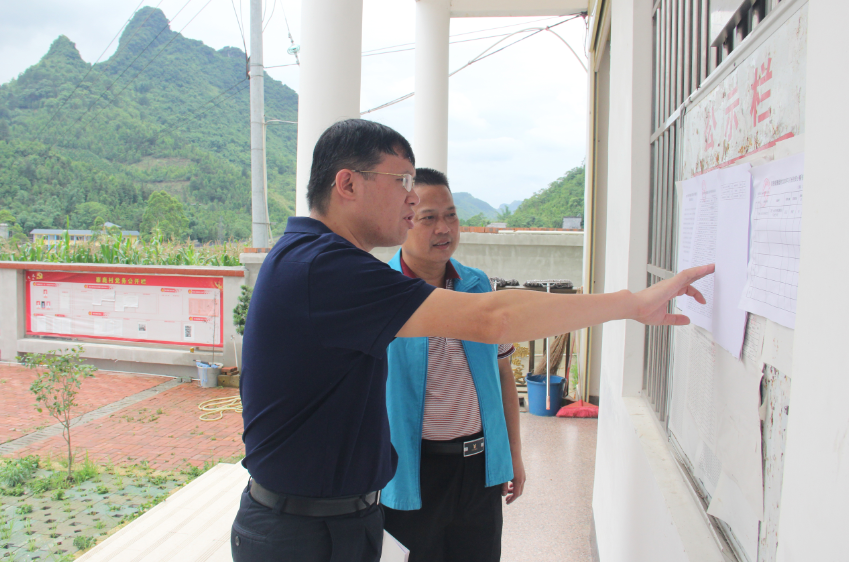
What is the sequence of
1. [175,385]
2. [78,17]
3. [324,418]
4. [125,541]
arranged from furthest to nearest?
[78,17] < [175,385] < [125,541] < [324,418]

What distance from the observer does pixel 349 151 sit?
1207mm

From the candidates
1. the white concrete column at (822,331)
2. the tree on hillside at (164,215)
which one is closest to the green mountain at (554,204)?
the white concrete column at (822,331)

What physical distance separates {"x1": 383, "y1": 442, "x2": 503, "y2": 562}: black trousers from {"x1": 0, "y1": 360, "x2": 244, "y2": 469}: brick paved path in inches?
157

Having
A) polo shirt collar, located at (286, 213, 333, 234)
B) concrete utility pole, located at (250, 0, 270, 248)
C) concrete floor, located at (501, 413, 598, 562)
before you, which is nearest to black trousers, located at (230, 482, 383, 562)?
polo shirt collar, located at (286, 213, 333, 234)

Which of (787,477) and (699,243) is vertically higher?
(699,243)

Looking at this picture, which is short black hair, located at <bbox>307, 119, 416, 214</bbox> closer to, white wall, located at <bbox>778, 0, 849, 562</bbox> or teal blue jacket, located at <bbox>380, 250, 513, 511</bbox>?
teal blue jacket, located at <bbox>380, 250, 513, 511</bbox>

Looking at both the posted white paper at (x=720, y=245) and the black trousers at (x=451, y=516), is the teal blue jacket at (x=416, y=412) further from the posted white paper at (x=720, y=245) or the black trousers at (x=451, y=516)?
the posted white paper at (x=720, y=245)

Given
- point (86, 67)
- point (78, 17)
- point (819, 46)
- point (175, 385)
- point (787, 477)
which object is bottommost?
point (175, 385)

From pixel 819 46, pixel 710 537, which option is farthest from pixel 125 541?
pixel 819 46

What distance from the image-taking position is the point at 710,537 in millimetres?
953

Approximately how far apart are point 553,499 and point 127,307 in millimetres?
7317

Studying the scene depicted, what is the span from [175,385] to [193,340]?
0.69m

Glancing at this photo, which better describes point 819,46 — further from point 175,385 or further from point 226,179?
point 226,179

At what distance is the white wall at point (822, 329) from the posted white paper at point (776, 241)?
0.31 ft
